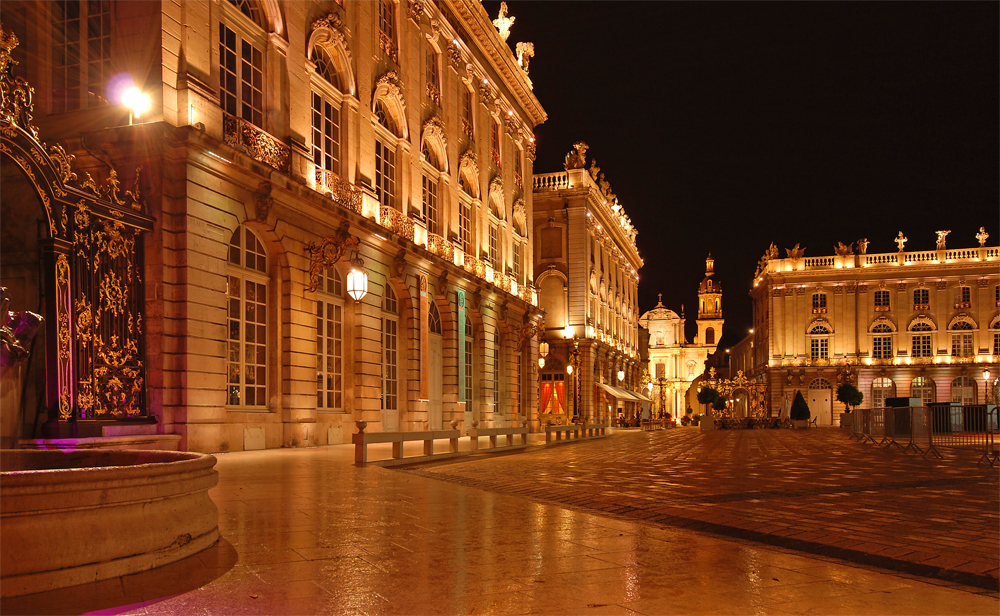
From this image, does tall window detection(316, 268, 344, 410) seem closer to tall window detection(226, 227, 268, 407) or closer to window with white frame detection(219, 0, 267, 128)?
tall window detection(226, 227, 268, 407)

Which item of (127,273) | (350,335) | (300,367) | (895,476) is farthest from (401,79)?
(895,476)

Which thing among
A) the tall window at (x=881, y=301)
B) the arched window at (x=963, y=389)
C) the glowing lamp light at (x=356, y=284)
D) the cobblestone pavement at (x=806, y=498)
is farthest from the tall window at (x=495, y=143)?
the arched window at (x=963, y=389)

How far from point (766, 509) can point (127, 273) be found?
1096 centimetres

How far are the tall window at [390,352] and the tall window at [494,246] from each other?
10937 millimetres

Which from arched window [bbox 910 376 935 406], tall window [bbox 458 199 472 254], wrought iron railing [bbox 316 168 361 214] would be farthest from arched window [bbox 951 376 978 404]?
wrought iron railing [bbox 316 168 361 214]

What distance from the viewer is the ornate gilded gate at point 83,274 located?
37.1ft

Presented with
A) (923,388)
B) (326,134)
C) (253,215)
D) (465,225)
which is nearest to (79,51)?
(253,215)

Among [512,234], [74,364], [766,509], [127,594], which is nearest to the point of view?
[127,594]

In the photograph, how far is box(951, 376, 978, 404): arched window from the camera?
70262 millimetres

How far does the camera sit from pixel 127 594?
4719mm

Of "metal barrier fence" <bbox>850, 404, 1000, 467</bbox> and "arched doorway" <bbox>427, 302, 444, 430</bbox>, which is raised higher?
"arched doorway" <bbox>427, 302, 444, 430</bbox>

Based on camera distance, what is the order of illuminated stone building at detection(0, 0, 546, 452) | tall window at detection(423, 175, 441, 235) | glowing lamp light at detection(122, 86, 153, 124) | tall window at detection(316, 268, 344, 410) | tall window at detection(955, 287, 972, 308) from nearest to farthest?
illuminated stone building at detection(0, 0, 546, 452) < glowing lamp light at detection(122, 86, 153, 124) < tall window at detection(316, 268, 344, 410) < tall window at detection(423, 175, 441, 235) < tall window at detection(955, 287, 972, 308)

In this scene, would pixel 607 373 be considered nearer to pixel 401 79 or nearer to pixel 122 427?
pixel 401 79

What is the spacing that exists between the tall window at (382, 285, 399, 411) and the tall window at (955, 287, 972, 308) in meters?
62.9
